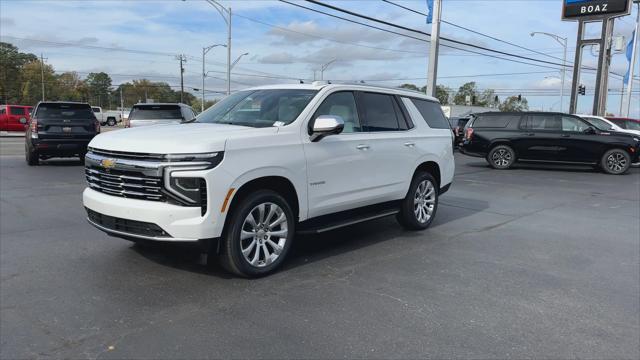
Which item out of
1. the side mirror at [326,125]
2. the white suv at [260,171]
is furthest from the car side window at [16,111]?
the side mirror at [326,125]

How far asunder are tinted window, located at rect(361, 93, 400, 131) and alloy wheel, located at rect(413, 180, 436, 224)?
1030 millimetres

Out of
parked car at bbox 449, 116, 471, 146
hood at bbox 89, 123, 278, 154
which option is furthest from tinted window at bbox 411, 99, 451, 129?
parked car at bbox 449, 116, 471, 146

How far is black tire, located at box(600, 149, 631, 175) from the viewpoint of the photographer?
51.3 ft

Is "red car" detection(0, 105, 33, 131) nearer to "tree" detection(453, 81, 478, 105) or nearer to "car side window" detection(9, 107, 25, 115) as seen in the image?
"car side window" detection(9, 107, 25, 115)

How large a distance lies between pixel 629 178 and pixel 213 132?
47.4ft

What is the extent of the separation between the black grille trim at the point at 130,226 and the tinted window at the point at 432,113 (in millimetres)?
4094

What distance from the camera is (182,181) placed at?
4219mm

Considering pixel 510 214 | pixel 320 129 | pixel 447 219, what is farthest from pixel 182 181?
pixel 510 214

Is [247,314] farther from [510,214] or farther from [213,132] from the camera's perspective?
[510,214]

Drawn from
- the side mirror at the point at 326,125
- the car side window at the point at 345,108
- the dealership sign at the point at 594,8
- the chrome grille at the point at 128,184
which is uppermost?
the dealership sign at the point at 594,8

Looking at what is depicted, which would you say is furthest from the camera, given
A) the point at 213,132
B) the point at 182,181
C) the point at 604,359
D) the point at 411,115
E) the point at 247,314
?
the point at 411,115

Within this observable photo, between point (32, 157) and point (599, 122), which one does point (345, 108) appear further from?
point (599, 122)

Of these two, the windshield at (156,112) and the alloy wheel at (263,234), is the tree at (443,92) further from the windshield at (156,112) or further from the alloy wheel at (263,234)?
the alloy wheel at (263,234)

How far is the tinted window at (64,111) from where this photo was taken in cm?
1380
